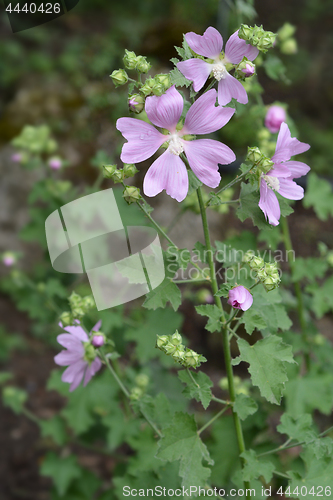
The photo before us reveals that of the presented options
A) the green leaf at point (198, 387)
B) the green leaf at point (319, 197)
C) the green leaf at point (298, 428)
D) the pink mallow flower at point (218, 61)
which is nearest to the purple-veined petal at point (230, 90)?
the pink mallow flower at point (218, 61)

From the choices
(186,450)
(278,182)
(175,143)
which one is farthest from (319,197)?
(186,450)

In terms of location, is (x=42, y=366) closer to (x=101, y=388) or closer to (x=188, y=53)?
(x=101, y=388)

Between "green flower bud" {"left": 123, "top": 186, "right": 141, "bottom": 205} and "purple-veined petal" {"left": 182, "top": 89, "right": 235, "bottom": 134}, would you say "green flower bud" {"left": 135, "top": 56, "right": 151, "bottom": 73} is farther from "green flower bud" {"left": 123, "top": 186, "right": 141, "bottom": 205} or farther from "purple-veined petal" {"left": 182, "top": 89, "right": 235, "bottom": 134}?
"green flower bud" {"left": 123, "top": 186, "right": 141, "bottom": 205}

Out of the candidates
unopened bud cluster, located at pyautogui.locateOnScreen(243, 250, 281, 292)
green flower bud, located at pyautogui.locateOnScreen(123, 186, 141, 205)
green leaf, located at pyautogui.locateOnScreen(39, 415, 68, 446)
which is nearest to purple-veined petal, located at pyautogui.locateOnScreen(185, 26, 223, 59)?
green flower bud, located at pyautogui.locateOnScreen(123, 186, 141, 205)

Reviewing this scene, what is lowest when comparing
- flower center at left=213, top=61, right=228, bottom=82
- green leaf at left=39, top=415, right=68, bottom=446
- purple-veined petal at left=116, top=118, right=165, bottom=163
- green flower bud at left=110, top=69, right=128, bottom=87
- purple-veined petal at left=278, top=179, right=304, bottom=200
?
green leaf at left=39, top=415, right=68, bottom=446

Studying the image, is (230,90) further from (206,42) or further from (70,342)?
(70,342)

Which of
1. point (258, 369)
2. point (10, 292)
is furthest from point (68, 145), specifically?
point (258, 369)

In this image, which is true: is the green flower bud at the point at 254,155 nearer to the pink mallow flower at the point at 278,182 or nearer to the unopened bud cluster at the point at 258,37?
the pink mallow flower at the point at 278,182
